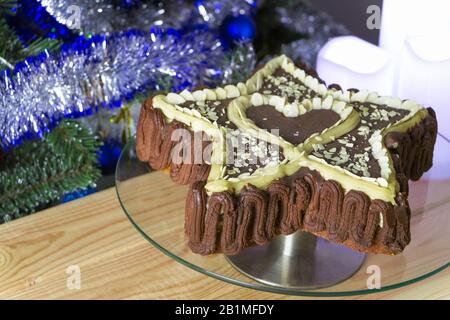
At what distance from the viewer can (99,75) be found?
1.12 meters

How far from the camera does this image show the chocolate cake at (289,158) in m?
0.78

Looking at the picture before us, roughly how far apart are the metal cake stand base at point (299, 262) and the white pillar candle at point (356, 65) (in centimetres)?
31

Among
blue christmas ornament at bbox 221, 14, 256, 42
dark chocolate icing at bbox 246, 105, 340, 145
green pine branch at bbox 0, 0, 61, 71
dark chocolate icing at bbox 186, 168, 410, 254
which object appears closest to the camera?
dark chocolate icing at bbox 186, 168, 410, 254

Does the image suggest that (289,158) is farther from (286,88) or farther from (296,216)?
(286,88)

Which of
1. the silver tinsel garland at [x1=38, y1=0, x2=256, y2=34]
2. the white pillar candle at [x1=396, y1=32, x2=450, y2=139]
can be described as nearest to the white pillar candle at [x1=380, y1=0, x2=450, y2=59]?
the white pillar candle at [x1=396, y1=32, x2=450, y2=139]

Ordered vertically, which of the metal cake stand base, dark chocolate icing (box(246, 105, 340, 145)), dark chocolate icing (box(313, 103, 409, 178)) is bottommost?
the metal cake stand base

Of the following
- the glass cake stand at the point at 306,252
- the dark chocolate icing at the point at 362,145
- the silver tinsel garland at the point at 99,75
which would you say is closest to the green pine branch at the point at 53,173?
the silver tinsel garland at the point at 99,75

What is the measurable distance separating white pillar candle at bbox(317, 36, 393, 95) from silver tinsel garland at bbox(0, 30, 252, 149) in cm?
19

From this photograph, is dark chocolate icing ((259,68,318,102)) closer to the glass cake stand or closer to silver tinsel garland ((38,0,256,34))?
the glass cake stand

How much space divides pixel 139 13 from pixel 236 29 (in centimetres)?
20

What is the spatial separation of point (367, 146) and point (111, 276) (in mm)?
400

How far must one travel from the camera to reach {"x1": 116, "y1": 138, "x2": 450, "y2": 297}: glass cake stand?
850 millimetres

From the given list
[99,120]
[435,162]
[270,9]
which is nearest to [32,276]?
[99,120]
